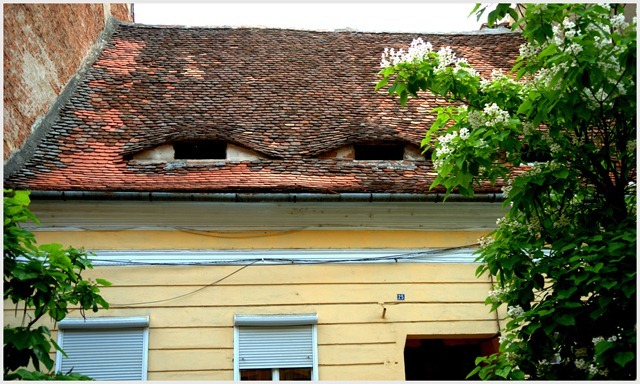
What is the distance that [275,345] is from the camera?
8.15m

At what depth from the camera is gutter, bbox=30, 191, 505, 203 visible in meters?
8.09

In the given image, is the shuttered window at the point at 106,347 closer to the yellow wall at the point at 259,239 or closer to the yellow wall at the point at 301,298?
the yellow wall at the point at 301,298

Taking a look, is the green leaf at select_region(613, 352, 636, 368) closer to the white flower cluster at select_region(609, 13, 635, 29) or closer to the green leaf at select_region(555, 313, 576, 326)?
the green leaf at select_region(555, 313, 576, 326)

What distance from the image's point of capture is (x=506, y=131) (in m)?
5.64

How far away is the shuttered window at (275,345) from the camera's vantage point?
26.4 ft

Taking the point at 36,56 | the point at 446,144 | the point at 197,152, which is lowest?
the point at 446,144

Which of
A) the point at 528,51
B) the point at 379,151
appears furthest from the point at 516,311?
the point at 379,151

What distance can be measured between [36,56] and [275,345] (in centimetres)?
488

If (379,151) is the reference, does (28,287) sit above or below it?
below

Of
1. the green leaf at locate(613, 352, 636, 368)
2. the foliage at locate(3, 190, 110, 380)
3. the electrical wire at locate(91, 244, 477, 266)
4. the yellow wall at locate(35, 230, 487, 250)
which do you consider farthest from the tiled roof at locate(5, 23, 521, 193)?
the green leaf at locate(613, 352, 636, 368)

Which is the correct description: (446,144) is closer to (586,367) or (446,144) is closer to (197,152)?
(586,367)

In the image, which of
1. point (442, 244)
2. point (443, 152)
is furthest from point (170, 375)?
point (443, 152)

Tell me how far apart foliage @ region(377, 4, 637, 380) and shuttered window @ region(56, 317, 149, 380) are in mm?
3854

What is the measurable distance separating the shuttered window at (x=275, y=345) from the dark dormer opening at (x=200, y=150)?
2.17 metres
